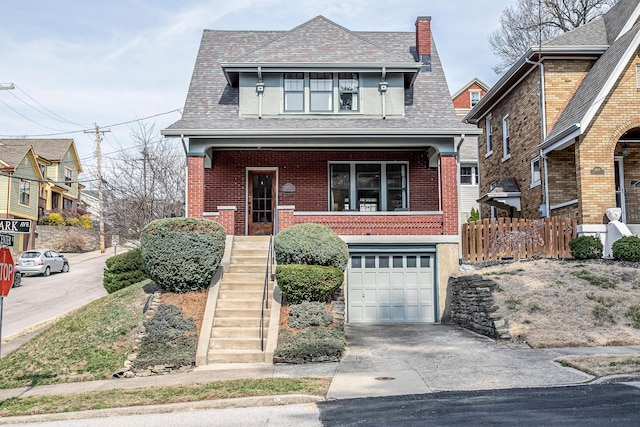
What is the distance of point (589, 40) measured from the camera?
21391 mm

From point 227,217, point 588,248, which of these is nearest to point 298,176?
point 227,217

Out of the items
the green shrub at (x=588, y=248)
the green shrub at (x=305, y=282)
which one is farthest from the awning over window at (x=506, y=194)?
the green shrub at (x=305, y=282)

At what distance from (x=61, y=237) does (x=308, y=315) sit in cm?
3656

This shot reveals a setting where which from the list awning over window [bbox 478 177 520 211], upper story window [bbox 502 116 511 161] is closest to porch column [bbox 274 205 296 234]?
awning over window [bbox 478 177 520 211]

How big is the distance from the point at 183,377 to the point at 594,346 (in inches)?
321

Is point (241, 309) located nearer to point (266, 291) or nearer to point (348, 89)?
point (266, 291)

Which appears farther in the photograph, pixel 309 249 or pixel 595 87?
pixel 595 87

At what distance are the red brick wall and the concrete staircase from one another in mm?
3150

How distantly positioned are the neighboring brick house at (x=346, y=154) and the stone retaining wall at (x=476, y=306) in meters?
0.97

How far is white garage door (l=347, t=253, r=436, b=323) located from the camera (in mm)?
17500

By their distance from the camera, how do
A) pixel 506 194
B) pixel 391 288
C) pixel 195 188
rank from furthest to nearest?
pixel 506 194, pixel 195 188, pixel 391 288

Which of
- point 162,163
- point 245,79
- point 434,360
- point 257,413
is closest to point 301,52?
point 245,79

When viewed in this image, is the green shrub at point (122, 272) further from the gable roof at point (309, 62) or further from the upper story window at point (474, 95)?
the upper story window at point (474, 95)

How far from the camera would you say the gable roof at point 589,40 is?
67.7 ft
